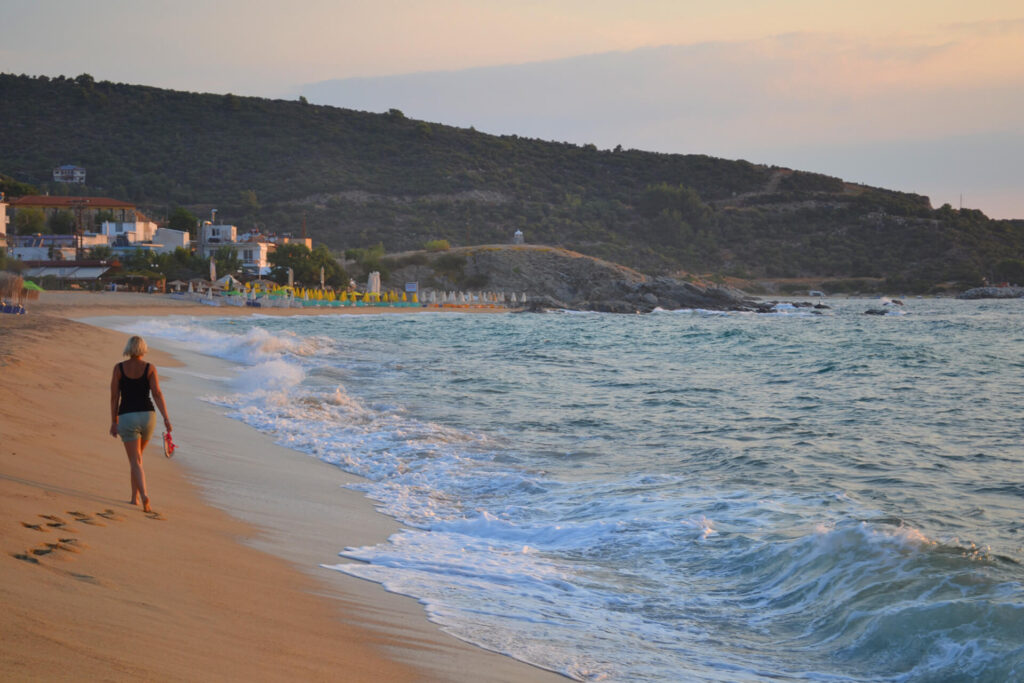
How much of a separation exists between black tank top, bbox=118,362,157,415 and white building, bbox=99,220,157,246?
71.9 m

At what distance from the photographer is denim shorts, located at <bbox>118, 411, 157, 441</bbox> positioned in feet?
22.1

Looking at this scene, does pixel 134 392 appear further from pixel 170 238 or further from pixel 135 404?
pixel 170 238

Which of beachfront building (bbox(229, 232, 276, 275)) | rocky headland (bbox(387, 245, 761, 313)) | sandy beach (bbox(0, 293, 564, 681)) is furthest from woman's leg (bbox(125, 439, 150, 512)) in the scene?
rocky headland (bbox(387, 245, 761, 313))

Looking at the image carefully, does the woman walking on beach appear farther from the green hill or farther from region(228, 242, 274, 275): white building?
the green hill

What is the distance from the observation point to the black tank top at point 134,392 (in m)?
6.78

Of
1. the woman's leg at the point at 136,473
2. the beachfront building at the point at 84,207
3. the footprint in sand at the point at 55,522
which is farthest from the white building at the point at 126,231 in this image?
the footprint in sand at the point at 55,522

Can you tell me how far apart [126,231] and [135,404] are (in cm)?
7507

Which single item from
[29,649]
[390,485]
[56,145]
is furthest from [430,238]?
[29,649]

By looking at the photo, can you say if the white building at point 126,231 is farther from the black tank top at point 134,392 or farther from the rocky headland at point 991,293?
the rocky headland at point 991,293

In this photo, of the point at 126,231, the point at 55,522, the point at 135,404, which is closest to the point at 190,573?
the point at 55,522

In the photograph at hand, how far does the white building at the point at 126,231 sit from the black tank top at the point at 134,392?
71.9m

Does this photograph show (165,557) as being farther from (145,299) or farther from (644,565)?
(145,299)

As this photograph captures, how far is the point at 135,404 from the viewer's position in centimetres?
681

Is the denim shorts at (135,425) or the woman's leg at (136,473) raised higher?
the denim shorts at (135,425)
